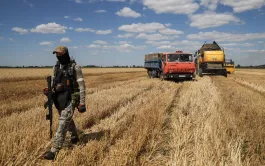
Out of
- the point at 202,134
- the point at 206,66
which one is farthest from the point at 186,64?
the point at 202,134

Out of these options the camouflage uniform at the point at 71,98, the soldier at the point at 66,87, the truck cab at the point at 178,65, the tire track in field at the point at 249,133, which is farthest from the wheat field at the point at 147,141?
the truck cab at the point at 178,65

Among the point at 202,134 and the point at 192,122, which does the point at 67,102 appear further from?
the point at 192,122

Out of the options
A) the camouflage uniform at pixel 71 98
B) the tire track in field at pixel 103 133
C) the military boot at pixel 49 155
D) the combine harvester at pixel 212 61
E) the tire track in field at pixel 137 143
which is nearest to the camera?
the tire track in field at pixel 137 143

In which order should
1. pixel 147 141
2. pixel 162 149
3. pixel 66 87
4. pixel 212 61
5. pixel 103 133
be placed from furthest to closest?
1. pixel 212 61
2. pixel 103 133
3. pixel 147 141
4. pixel 162 149
5. pixel 66 87

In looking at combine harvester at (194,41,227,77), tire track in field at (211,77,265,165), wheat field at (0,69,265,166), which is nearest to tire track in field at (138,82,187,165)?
wheat field at (0,69,265,166)

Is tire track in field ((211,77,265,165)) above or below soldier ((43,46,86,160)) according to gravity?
below

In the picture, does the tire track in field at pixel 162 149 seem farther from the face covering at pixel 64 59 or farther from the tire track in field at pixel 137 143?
the face covering at pixel 64 59

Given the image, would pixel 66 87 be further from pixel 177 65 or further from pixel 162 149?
pixel 177 65

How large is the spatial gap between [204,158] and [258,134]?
2196mm

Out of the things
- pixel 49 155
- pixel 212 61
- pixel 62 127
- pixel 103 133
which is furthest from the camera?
pixel 212 61

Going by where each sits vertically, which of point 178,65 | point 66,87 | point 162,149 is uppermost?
point 178,65

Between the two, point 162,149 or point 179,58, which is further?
point 179,58

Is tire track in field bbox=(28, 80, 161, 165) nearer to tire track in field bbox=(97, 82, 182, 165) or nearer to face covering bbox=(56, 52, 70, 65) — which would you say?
tire track in field bbox=(97, 82, 182, 165)

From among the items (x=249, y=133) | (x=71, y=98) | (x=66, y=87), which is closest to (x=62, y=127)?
(x=71, y=98)
